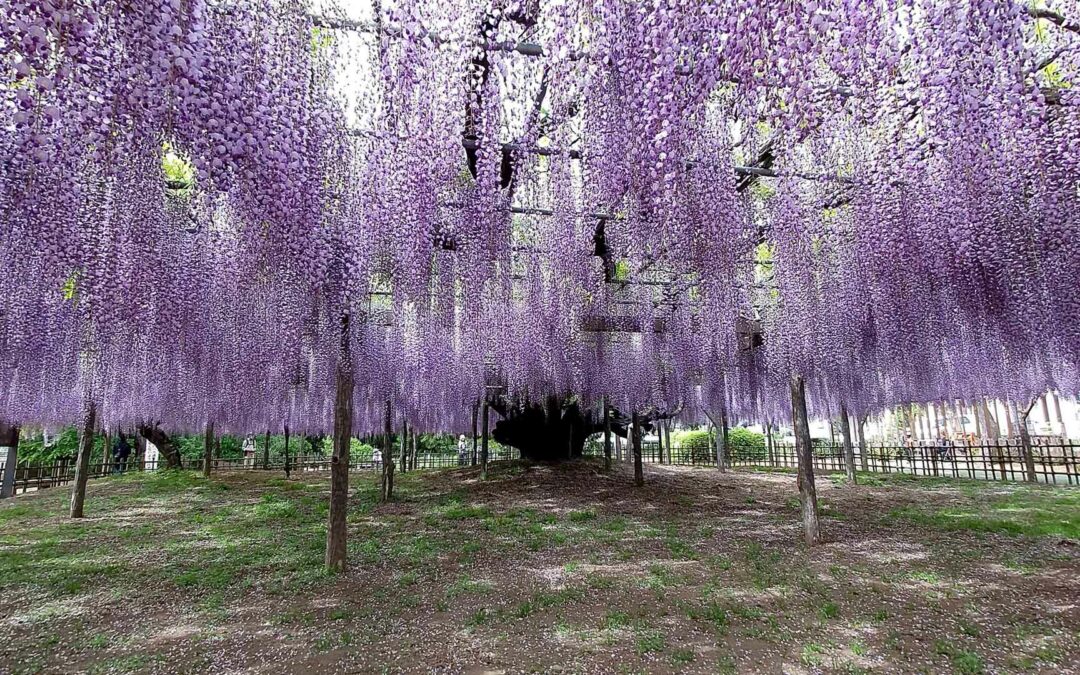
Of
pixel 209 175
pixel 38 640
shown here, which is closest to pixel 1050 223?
pixel 209 175

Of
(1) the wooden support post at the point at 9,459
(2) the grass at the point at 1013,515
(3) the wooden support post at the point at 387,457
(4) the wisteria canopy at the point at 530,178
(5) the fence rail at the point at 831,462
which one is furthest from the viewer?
(5) the fence rail at the point at 831,462

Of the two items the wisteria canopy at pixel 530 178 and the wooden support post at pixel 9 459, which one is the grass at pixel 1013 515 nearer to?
the wisteria canopy at pixel 530 178

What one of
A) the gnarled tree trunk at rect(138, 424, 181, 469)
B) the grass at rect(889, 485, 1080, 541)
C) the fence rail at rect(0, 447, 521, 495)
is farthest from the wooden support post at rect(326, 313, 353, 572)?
the gnarled tree trunk at rect(138, 424, 181, 469)

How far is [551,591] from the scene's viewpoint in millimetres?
5273

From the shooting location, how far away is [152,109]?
8.42 feet

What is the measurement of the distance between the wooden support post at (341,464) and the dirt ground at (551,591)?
264mm

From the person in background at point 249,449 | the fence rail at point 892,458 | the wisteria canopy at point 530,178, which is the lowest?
A: the fence rail at point 892,458

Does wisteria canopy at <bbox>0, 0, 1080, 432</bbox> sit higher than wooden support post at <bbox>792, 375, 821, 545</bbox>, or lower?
higher

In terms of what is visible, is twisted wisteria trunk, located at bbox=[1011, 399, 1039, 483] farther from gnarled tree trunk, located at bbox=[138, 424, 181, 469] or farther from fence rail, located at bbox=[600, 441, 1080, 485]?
gnarled tree trunk, located at bbox=[138, 424, 181, 469]

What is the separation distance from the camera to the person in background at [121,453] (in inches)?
735

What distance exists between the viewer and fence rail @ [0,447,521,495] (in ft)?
50.9

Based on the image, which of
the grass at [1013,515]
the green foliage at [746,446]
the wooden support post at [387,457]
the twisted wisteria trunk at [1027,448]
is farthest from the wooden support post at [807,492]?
the green foliage at [746,446]

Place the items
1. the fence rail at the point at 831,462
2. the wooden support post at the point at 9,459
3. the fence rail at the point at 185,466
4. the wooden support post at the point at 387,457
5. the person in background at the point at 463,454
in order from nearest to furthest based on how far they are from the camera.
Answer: the wooden support post at the point at 387,457, the wooden support post at the point at 9,459, the fence rail at the point at 831,462, the fence rail at the point at 185,466, the person in background at the point at 463,454

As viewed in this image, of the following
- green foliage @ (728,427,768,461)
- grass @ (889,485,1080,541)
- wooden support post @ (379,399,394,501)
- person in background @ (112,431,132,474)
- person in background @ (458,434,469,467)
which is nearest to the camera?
grass @ (889,485,1080,541)
